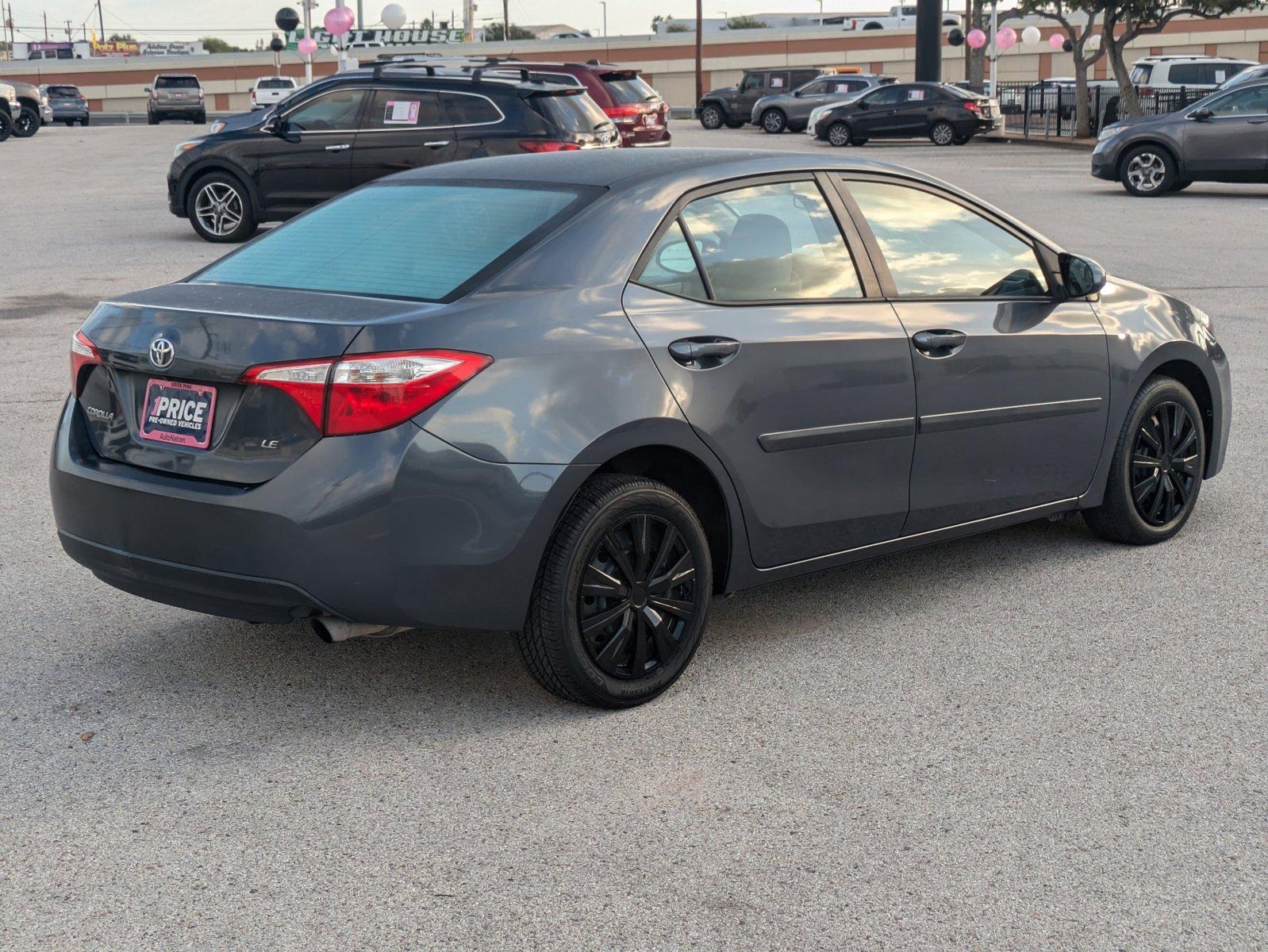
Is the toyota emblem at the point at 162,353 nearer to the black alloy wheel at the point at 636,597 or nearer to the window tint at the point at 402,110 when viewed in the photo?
the black alloy wheel at the point at 636,597

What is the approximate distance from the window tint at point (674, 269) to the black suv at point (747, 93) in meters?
46.7

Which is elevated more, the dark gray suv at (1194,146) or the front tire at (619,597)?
the dark gray suv at (1194,146)

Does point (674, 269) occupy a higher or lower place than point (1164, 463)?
higher

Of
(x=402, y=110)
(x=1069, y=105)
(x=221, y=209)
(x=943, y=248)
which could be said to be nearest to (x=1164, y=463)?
(x=943, y=248)

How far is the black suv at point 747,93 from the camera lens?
5056 centimetres

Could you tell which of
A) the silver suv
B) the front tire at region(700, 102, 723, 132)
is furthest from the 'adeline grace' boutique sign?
the front tire at region(700, 102, 723, 132)

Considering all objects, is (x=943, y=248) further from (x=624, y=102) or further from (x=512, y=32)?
(x=512, y=32)

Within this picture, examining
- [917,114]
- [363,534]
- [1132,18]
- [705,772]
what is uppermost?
[1132,18]

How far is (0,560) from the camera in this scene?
5910 millimetres

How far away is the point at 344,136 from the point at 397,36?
98060 millimetres

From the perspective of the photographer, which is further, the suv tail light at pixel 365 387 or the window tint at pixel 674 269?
the window tint at pixel 674 269

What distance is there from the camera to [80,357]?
455cm

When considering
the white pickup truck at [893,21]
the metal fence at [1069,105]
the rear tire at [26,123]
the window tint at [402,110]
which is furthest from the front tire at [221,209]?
the white pickup truck at [893,21]

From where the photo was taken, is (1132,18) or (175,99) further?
(175,99)
